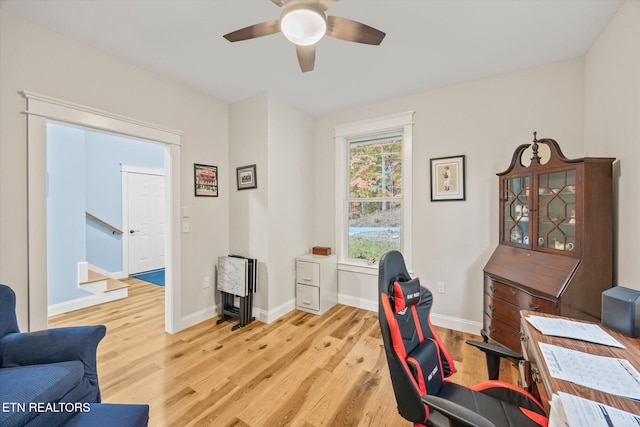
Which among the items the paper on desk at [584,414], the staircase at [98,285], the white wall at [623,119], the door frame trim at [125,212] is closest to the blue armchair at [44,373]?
the paper on desk at [584,414]

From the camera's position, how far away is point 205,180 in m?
3.00

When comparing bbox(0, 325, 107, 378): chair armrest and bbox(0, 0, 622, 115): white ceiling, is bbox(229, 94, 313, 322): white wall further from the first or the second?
bbox(0, 325, 107, 378): chair armrest

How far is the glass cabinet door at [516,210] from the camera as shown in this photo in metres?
2.08

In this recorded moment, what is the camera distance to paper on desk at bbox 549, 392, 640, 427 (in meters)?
0.71

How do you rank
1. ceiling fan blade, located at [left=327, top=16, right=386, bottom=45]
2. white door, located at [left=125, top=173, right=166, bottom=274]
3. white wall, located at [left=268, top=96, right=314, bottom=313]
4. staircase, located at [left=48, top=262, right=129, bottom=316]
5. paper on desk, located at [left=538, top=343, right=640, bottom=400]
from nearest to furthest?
paper on desk, located at [left=538, top=343, right=640, bottom=400]
ceiling fan blade, located at [left=327, top=16, right=386, bottom=45]
white wall, located at [left=268, top=96, right=314, bottom=313]
staircase, located at [left=48, top=262, right=129, bottom=316]
white door, located at [left=125, top=173, right=166, bottom=274]

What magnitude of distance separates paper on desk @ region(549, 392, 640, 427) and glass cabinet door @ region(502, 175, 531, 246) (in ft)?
5.09

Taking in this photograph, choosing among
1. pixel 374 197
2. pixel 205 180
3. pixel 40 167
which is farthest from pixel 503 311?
pixel 40 167

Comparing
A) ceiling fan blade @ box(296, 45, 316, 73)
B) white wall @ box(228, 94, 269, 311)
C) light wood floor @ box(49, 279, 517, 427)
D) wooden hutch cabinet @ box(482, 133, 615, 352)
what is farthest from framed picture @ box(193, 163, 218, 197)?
wooden hutch cabinet @ box(482, 133, 615, 352)

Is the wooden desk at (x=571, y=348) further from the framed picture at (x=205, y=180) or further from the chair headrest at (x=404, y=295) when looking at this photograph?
the framed picture at (x=205, y=180)

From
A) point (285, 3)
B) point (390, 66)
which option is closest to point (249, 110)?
point (390, 66)

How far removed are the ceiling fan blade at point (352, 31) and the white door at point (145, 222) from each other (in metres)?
5.14

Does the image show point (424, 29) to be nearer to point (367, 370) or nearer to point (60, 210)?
point (367, 370)

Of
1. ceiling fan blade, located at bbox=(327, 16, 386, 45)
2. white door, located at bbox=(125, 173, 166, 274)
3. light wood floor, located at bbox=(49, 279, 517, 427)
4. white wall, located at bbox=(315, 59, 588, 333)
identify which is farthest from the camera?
white door, located at bbox=(125, 173, 166, 274)

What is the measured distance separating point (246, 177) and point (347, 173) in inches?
54.3
